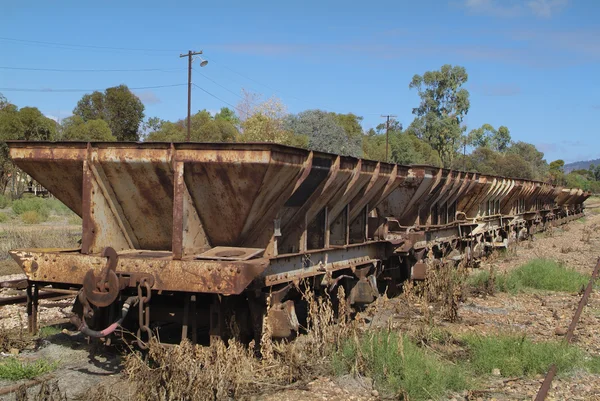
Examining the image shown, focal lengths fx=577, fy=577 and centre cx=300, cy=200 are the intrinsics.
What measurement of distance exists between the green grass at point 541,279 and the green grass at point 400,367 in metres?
5.43

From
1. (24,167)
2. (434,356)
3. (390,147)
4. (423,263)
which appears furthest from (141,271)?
(390,147)

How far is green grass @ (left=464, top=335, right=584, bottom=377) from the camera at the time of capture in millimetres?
5953

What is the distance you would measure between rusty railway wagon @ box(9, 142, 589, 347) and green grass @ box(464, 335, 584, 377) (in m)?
2.06

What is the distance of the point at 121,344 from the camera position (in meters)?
6.45

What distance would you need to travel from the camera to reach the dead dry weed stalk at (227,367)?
487 centimetres

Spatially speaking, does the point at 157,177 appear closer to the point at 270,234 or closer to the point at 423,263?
the point at 270,234

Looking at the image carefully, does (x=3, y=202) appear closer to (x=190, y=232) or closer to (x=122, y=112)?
(x=122, y=112)

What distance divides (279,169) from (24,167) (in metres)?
3.09

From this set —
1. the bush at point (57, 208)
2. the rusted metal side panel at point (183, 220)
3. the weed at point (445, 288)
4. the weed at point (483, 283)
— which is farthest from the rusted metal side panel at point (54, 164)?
the bush at point (57, 208)

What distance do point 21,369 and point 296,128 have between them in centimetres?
4626

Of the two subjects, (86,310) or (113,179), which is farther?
(113,179)

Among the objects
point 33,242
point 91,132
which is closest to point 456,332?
point 33,242

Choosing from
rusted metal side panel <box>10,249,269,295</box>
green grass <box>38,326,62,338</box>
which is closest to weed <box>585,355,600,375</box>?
rusted metal side panel <box>10,249,269,295</box>

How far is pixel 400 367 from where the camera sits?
551 cm
